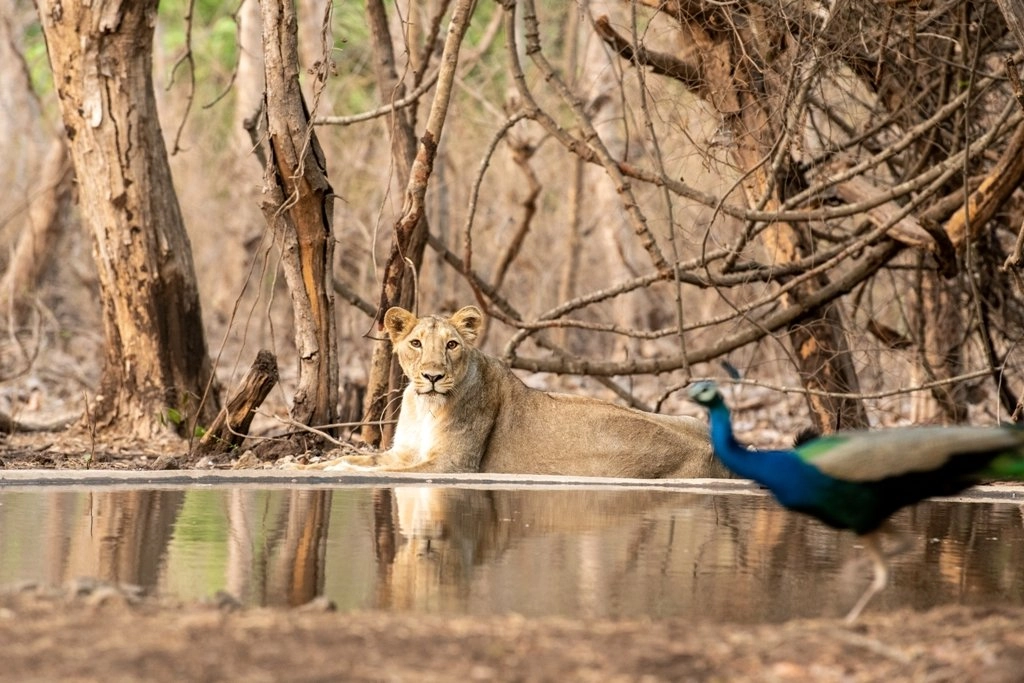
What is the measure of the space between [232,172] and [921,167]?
41.3 ft

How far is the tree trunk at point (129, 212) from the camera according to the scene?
11750 mm

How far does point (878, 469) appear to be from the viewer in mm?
4988

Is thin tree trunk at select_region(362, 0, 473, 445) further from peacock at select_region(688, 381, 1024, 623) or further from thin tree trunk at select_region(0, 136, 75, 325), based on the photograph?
thin tree trunk at select_region(0, 136, 75, 325)

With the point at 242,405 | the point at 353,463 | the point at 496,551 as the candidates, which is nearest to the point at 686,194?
the point at 353,463

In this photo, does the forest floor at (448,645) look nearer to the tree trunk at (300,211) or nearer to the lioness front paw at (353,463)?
the lioness front paw at (353,463)

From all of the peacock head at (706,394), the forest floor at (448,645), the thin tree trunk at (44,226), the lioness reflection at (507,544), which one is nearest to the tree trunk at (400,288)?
the lioness reflection at (507,544)

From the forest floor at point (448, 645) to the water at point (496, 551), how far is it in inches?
13.4

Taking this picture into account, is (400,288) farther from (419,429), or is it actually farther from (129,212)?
(129,212)

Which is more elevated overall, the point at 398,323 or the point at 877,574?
the point at 398,323

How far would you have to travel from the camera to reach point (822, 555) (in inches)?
253

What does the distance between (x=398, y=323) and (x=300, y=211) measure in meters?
1.48

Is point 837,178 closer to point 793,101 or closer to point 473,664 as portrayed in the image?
point 793,101

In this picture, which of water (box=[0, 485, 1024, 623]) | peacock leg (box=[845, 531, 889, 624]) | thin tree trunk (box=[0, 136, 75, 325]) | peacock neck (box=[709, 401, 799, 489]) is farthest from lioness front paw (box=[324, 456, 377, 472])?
thin tree trunk (box=[0, 136, 75, 325])

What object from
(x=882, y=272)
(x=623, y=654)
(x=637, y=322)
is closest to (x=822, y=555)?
(x=623, y=654)
